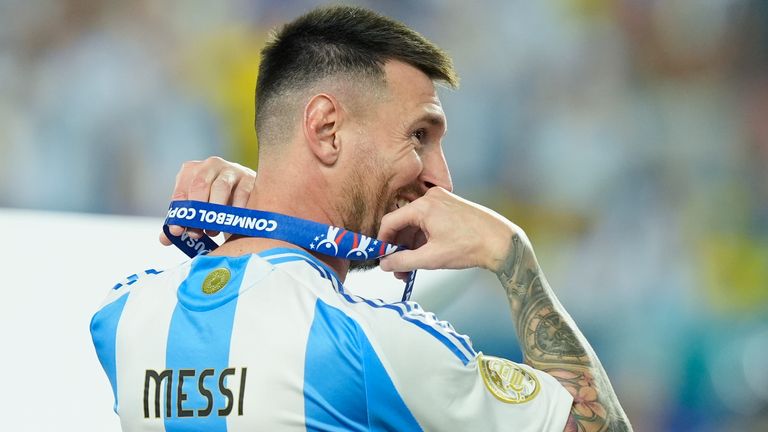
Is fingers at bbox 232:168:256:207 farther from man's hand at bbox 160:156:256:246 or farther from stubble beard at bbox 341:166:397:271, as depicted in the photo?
stubble beard at bbox 341:166:397:271

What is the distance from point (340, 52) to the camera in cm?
174

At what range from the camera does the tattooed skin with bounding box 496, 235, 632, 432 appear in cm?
155

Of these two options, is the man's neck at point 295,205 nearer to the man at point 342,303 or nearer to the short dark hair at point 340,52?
the man at point 342,303

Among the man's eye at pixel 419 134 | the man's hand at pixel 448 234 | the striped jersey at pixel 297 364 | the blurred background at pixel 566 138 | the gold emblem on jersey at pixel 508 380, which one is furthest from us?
the blurred background at pixel 566 138

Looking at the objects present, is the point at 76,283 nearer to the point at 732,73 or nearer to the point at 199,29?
the point at 199,29

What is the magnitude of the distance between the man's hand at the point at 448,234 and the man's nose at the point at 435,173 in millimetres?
92

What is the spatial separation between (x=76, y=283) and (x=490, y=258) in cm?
153

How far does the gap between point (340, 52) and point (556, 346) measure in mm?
661

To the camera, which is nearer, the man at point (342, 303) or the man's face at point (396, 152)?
the man at point (342, 303)

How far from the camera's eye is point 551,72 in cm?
657

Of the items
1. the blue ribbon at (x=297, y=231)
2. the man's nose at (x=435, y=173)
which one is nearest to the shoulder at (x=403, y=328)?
the blue ribbon at (x=297, y=231)

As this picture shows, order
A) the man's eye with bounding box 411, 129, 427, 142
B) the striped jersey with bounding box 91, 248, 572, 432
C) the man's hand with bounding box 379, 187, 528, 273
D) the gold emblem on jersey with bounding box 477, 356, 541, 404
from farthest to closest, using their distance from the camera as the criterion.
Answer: the man's eye with bounding box 411, 129, 427, 142 → the man's hand with bounding box 379, 187, 528, 273 → the gold emblem on jersey with bounding box 477, 356, 541, 404 → the striped jersey with bounding box 91, 248, 572, 432

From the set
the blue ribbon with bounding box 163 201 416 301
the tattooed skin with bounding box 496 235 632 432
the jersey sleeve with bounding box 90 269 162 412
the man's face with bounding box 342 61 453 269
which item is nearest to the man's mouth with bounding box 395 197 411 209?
the man's face with bounding box 342 61 453 269

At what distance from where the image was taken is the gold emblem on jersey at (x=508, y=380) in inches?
58.2
